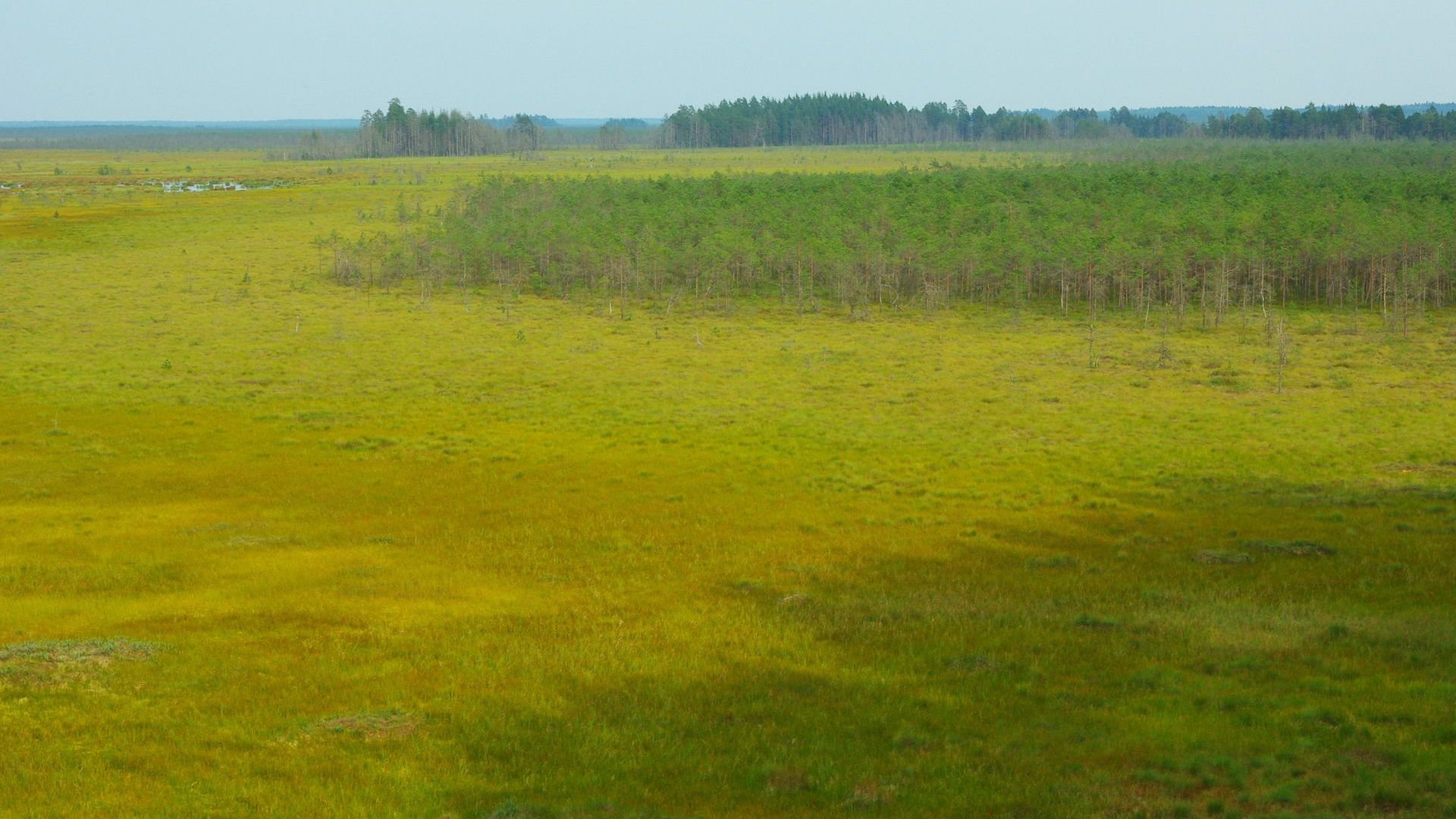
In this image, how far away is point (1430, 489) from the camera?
35.9m

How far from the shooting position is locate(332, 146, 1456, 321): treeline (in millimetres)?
78625

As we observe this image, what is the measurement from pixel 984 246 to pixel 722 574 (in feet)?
197

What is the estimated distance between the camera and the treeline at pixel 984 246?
78625 mm

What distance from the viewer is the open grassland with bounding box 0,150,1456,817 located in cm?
1634

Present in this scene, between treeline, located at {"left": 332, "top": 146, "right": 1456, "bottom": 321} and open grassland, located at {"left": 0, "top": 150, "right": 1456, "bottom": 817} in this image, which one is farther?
treeline, located at {"left": 332, "top": 146, "right": 1456, "bottom": 321}

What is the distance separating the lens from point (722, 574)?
2839cm

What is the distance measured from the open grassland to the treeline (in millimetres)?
13754

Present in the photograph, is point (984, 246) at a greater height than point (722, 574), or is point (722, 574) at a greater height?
point (984, 246)

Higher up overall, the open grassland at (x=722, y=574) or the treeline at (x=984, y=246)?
the treeline at (x=984, y=246)

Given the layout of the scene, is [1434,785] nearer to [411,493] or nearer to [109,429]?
[411,493]

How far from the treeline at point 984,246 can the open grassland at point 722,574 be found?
1375 centimetres

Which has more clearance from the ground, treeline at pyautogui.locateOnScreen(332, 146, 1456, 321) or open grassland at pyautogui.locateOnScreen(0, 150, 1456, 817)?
treeline at pyautogui.locateOnScreen(332, 146, 1456, 321)

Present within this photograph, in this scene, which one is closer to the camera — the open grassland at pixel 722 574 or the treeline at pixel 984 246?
the open grassland at pixel 722 574

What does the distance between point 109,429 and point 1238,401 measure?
43.7m
